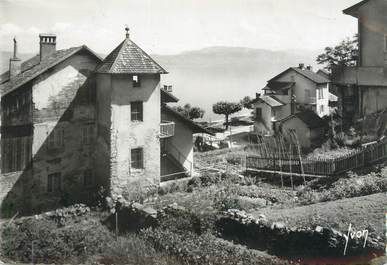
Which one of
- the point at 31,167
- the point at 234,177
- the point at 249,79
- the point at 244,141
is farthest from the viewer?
the point at 249,79

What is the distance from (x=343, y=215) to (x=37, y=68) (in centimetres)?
1991

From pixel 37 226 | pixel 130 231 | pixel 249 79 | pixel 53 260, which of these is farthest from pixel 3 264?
pixel 249 79

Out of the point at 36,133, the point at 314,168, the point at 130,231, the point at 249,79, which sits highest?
the point at 249,79

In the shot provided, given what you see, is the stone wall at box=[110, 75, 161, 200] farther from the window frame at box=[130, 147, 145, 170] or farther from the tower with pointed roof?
the window frame at box=[130, 147, 145, 170]

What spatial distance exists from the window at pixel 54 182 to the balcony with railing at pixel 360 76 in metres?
21.3

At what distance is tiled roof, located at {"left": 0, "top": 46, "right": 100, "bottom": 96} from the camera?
23.7 metres

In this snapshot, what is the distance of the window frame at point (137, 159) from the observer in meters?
26.8

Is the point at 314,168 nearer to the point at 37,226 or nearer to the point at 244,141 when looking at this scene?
the point at 37,226

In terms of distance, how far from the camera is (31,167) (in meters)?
24.6

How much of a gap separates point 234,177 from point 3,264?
58.4ft

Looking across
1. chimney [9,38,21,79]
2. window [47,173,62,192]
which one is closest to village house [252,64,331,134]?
window [47,173,62,192]

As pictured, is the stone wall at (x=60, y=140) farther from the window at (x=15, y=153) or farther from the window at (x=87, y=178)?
the window at (x=15, y=153)

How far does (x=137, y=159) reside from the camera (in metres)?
27.0

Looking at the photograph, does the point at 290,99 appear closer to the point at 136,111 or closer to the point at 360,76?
the point at 360,76
